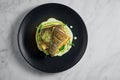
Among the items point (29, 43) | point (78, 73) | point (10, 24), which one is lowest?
point (78, 73)

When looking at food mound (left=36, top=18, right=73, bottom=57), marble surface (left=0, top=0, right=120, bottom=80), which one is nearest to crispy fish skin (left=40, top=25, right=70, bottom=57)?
food mound (left=36, top=18, right=73, bottom=57)

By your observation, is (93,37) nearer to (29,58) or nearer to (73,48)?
(73,48)

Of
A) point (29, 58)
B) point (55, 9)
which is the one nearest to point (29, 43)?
point (29, 58)

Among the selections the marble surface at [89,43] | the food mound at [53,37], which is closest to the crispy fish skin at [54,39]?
the food mound at [53,37]

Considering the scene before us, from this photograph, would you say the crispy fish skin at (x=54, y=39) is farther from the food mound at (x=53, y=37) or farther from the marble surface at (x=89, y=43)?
the marble surface at (x=89, y=43)

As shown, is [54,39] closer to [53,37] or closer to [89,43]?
[53,37]
